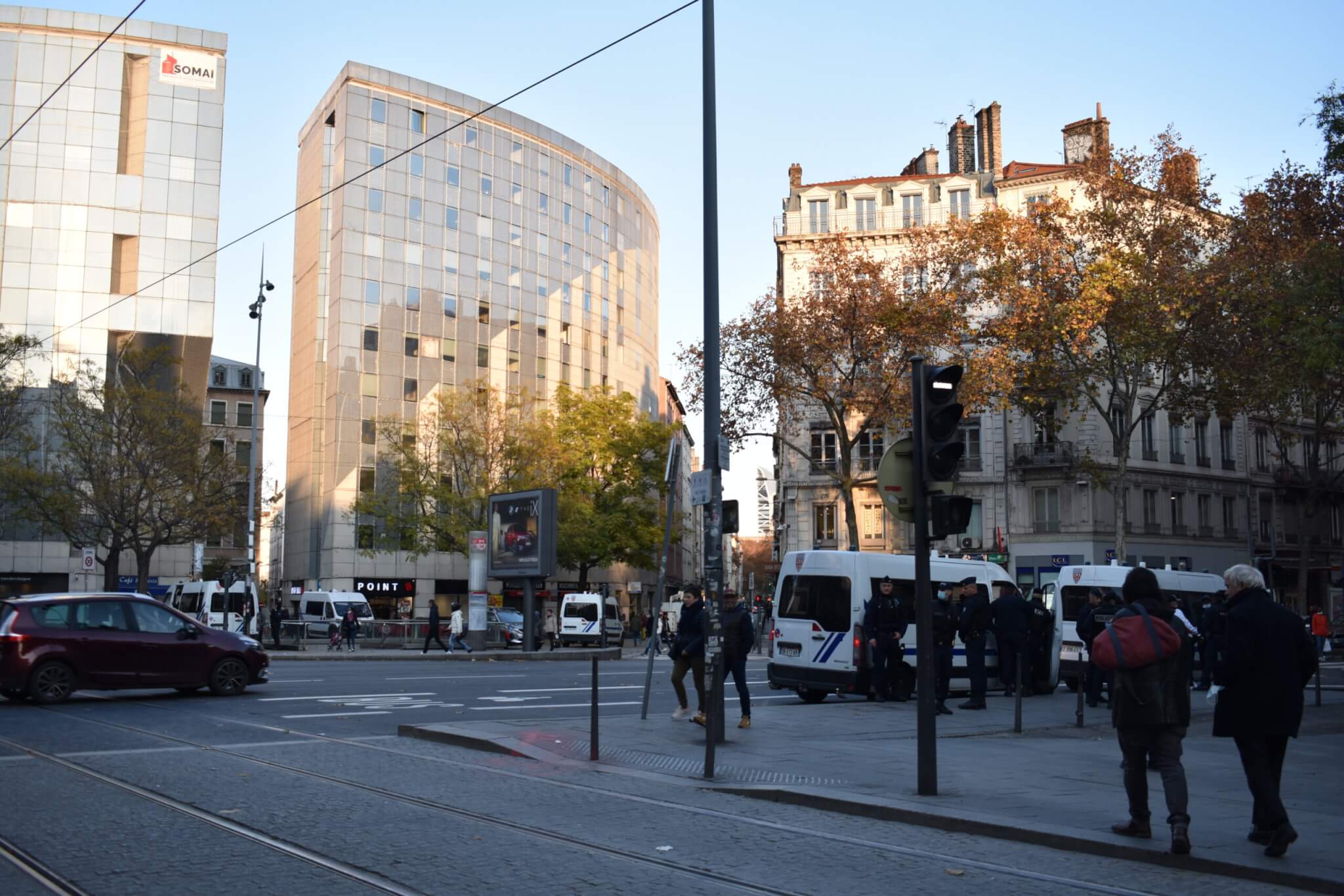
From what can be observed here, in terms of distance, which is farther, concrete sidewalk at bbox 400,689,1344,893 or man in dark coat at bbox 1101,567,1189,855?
concrete sidewalk at bbox 400,689,1344,893

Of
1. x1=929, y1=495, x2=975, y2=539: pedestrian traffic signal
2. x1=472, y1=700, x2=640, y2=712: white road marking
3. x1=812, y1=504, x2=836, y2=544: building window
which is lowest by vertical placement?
x1=472, y1=700, x2=640, y2=712: white road marking

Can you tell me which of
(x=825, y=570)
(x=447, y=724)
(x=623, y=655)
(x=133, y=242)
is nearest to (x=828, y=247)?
(x=623, y=655)

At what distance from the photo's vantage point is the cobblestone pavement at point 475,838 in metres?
6.50

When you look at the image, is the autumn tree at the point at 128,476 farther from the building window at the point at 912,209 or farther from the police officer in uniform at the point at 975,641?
the building window at the point at 912,209

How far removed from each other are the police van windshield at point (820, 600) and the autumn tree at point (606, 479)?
39.8 meters

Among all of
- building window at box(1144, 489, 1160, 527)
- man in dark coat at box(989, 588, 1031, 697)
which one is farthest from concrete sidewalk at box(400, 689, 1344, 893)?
building window at box(1144, 489, 1160, 527)

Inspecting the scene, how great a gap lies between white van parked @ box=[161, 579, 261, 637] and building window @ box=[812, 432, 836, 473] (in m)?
25.6

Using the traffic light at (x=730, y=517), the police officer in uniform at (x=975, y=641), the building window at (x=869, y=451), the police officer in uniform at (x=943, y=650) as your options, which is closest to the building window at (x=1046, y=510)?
the building window at (x=869, y=451)

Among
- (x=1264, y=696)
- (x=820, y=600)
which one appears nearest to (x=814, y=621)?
(x=820, y=600)

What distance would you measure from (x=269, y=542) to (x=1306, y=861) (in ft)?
567

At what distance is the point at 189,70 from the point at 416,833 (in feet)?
208

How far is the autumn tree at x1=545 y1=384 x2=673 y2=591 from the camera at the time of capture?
198 ft

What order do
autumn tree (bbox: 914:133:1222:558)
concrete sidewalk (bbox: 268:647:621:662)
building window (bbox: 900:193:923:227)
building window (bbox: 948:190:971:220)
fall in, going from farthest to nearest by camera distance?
building window (bbox: 900:193:923:227) < building window (bbox: 948:190:971:220) < autumn tree (bbox: 914:133:1222:558) < concrete sidewalk (bbox: 268:647:621:662)

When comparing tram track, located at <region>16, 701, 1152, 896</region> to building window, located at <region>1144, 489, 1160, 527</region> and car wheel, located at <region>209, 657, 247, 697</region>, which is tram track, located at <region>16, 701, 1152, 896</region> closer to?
car wheel, located at <region>209, 657, 247, 697</region>
